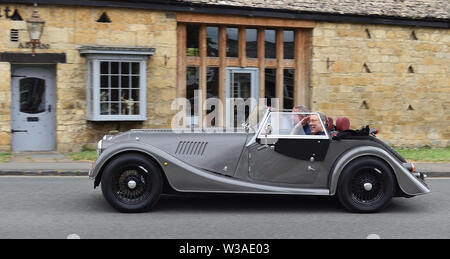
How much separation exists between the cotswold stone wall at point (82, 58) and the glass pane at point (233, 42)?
5.67 feet

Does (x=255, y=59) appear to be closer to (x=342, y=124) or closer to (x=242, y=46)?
(x=242, y=46)

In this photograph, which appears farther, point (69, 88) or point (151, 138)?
point (69, 88)

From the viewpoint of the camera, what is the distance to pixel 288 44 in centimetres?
1616

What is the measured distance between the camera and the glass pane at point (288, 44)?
52.8 feet

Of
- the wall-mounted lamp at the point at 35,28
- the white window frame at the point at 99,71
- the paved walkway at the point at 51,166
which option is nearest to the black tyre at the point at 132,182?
the paved walkway at the point at 51,166

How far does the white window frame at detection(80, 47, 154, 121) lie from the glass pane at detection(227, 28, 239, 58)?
244cm

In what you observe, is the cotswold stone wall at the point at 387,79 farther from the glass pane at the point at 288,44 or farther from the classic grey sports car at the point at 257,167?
the classic grey sports car at the point at 257,167

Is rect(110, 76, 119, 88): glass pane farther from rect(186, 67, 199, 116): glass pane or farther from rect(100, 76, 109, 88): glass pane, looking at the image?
rect(186, 67, 199, 116): glass pane
